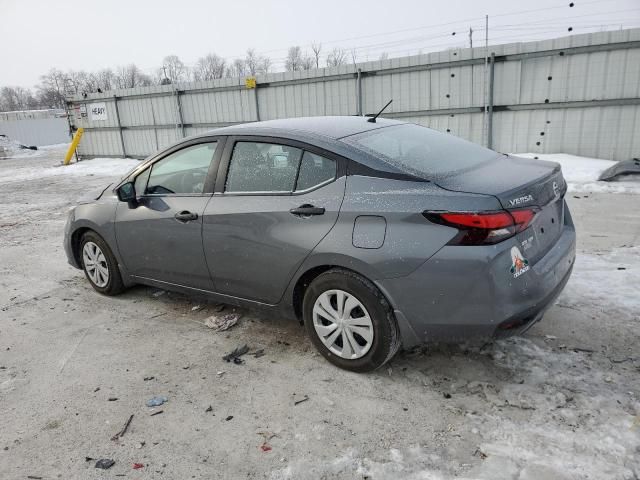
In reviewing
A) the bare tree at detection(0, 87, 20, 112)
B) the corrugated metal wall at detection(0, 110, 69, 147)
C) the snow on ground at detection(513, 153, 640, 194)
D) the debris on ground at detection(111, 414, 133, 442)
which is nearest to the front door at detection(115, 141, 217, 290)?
the debris on ground at detection(111, 414, 133, 442)

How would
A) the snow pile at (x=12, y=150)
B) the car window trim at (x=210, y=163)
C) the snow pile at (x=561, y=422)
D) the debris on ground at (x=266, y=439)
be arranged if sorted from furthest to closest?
1. the snow pile at (x=12, y=150)
2. the car window trim at (x=210, y=163)
3. the debris on ground at (x=266, y=439)
4. the snow pile at (x=561, y=422)

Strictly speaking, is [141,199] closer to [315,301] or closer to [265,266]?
[265,266]

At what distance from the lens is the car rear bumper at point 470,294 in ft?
8.32

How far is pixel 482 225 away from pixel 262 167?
159 cm

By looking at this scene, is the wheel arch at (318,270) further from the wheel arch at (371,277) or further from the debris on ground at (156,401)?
the debris on ground at (156,401)

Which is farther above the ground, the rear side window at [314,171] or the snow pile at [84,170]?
the rear side window at [314,171]

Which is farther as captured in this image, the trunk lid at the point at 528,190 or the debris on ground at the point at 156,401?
the debris on ground at the point at 156,401

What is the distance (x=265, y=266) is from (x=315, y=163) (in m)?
0.78

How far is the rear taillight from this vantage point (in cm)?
253

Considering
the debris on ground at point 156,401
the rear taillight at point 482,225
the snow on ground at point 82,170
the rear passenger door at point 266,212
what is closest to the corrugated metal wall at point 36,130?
the snow on ground at point 82,170

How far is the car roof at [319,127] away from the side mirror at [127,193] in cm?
95

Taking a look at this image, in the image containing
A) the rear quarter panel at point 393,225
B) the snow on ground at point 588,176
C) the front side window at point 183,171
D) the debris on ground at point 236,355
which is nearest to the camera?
the rear quarter panel at point 393,225

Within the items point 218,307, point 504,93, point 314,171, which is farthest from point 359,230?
point 504,93

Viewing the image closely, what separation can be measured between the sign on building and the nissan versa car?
16.7m
